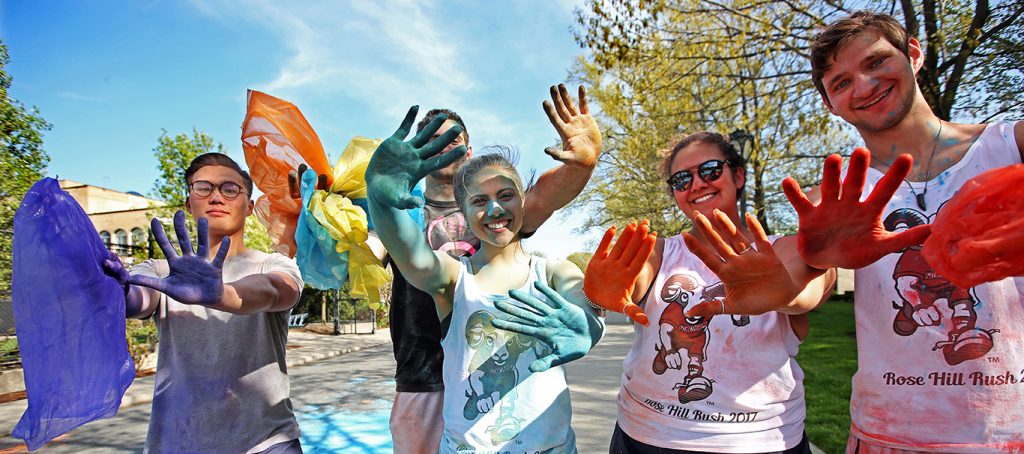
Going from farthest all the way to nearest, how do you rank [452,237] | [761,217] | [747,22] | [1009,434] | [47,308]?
1. [761,217]
2. [747,22]
3. [452,237]
4. [47,308]
5. [1009,434]

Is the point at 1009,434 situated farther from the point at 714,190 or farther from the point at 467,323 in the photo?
the point at 467,323

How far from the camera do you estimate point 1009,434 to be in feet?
4.51

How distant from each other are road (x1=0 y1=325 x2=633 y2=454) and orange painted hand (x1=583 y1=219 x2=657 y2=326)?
3002 mm

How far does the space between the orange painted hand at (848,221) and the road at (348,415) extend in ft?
11.0

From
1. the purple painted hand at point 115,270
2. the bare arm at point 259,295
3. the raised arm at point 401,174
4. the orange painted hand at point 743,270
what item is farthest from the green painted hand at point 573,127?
the purple painted hand at point 115,270

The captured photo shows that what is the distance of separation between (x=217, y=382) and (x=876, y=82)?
7.51ft

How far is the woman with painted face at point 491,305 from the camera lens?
154 cm

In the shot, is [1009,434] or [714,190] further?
[714,190]

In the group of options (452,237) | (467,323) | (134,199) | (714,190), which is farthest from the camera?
(134,199)

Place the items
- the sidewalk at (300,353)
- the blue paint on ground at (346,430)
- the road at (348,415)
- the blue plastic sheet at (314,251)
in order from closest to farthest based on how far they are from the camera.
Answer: the blue plastic sheet at (314,251) → the blue paint on ground at (346,430) → the road at (348,415) → the sidewalk at (300,353)

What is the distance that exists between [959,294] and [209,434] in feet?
7.47

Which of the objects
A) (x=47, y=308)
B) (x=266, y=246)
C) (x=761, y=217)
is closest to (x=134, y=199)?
(x=266, y=246)

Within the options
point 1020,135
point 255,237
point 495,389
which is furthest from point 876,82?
point 255,237

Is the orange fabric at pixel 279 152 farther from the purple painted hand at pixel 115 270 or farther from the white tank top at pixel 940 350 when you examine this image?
the white tank top at pixel 940 350
